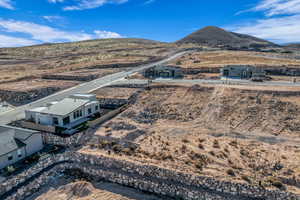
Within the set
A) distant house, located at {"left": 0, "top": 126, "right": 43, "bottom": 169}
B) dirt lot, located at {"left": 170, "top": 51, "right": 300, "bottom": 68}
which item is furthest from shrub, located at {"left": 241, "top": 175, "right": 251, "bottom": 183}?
dirt lot, located at {"left": 170, "top": 51, "right": 300, "bottom": 68}

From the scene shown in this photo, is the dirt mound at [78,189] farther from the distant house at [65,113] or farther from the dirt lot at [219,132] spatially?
the distant house at [65,113]

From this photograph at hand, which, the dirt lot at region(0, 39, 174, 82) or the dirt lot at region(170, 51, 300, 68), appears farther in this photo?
the dirt lot at region(0, 39, 174, 82)

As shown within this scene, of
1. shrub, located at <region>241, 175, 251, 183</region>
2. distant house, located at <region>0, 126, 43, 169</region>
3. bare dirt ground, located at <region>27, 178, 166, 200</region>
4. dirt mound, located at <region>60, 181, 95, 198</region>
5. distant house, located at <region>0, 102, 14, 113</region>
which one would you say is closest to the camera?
bare dirt ground, located at <region>27, 178, 166, 200</region>

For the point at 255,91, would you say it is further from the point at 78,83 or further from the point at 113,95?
the point at 78,83

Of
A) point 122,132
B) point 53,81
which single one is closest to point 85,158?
point 122,132

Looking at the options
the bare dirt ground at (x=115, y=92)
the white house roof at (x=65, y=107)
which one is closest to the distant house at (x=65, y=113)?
the white house roof at (x=65, y=107)

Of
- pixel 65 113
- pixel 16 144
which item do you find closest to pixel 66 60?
pixel 65 113

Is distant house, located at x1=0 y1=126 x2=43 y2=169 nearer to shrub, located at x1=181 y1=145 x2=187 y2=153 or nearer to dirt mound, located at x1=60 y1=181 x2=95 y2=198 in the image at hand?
dirt mound, located at x1=60 y1=181 x2=95 y2=198
